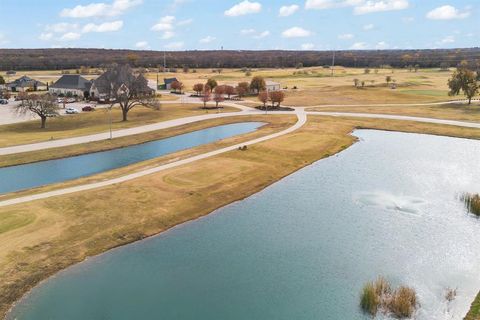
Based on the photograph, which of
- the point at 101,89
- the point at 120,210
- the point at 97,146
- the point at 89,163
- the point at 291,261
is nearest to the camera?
the point at 291,261

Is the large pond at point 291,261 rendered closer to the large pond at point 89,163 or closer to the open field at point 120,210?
the open field at point 120,210

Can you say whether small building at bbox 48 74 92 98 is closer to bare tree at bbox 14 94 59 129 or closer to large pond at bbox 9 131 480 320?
bare tree at bbox 14 94 59 129

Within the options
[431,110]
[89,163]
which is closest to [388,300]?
[89,163]

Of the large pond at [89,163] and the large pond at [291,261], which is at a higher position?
the large pond at [89,163]

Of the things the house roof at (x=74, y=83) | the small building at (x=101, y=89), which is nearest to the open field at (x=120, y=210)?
the small building at (x=101, y=89)

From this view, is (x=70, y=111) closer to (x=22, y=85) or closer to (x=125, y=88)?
(x=125, y=88)

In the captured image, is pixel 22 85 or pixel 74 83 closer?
pixel 74 83
